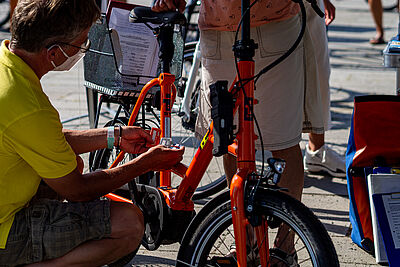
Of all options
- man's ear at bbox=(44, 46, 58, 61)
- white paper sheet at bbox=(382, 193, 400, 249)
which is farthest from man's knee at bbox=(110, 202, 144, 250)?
white paper sheet at bbox=(382, 193, 400, 249)

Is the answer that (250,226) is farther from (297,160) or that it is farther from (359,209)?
(359,209)

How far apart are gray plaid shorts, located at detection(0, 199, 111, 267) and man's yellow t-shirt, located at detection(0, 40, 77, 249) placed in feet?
0.16

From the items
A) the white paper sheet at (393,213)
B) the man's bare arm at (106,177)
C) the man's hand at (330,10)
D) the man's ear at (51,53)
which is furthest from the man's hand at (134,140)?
the man's hand at (330,10)

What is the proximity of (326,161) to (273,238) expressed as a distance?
2.02 meters

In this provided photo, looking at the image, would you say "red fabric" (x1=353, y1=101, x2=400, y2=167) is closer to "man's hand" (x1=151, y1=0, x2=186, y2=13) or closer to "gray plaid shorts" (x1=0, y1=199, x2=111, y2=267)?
"man's hand" (x1=151, y1=0, x2=186, y2=13)

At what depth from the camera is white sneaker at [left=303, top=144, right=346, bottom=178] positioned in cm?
447

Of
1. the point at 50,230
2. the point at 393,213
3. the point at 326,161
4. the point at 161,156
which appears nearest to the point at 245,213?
the point at 161,156

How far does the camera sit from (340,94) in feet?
22.7

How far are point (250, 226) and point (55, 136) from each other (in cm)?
77

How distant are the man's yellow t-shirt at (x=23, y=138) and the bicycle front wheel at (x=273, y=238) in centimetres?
55

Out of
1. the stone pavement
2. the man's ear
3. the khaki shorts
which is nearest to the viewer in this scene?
the man's ear

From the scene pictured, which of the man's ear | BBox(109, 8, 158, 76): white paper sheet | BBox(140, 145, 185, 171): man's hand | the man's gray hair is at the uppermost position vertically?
BBox(109, 8, 158, 76): white paper sheet

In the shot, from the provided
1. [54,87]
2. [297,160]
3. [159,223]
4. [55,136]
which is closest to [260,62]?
[297,160]

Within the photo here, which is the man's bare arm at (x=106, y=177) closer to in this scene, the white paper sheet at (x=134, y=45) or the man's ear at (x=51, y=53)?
the man's ear at (x=51, y=53)
